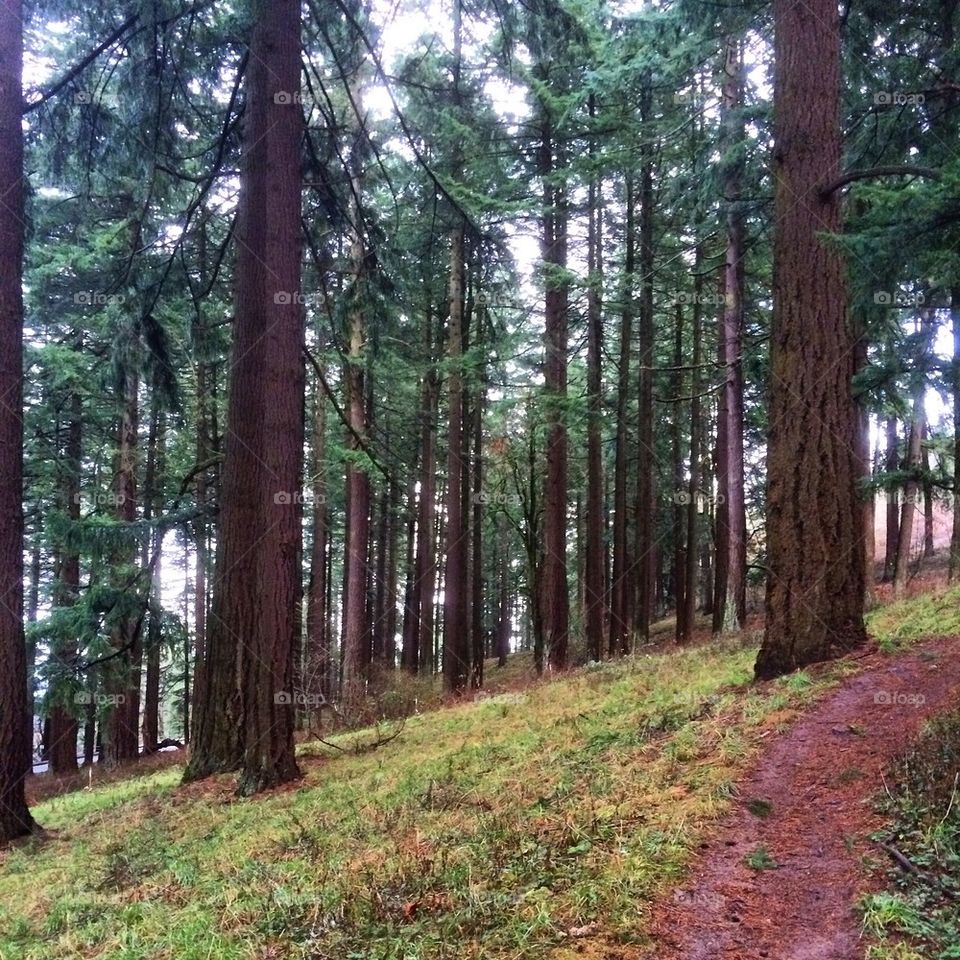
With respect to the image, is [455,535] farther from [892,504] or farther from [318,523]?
[892,504]

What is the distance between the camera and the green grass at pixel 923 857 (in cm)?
308

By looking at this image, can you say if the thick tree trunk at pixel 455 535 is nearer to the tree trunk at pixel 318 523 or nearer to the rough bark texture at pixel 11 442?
the tree trunk at pixel 318 523

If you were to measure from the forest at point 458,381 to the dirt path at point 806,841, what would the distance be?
0.15 feet

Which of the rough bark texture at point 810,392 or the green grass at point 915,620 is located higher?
the rough bark texture at point 810,392

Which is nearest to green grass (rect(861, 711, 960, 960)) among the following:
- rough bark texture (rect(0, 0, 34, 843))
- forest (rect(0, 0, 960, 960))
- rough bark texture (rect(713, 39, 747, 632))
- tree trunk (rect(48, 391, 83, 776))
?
forest (rect(0, 0, 960, 960))

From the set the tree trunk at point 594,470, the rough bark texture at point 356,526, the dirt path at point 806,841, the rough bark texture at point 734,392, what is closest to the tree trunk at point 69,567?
the rough bark texture at point 356,526

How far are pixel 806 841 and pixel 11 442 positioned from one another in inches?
330

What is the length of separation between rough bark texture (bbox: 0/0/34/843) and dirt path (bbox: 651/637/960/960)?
293 inches

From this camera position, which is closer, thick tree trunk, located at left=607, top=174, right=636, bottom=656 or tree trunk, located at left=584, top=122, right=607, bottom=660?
tree trunk, located at left=584, top=122, right=607, bottom=660

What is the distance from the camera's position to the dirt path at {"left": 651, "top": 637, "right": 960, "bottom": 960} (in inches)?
127

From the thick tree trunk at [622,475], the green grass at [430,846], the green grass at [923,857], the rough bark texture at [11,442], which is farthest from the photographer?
the thick tree trunk at [622,475]

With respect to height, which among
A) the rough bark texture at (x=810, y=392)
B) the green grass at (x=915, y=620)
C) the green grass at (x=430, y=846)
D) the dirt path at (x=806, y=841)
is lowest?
the green grass at (x=430, y=846)

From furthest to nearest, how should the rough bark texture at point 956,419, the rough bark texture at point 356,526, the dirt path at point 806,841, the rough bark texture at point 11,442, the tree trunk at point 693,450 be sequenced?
the tree trunk at point 693,450 < the rough bark texture at point 356,526 < the rough bark texture at point 956,419 < the rough bark texture at point 11,442 < the dirt path at point 806,841

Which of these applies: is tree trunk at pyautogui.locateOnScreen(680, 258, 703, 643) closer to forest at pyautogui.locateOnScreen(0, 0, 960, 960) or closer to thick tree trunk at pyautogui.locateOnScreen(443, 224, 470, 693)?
forest at pyautogui.locateOnScreen(0, 0, 960, 960)
